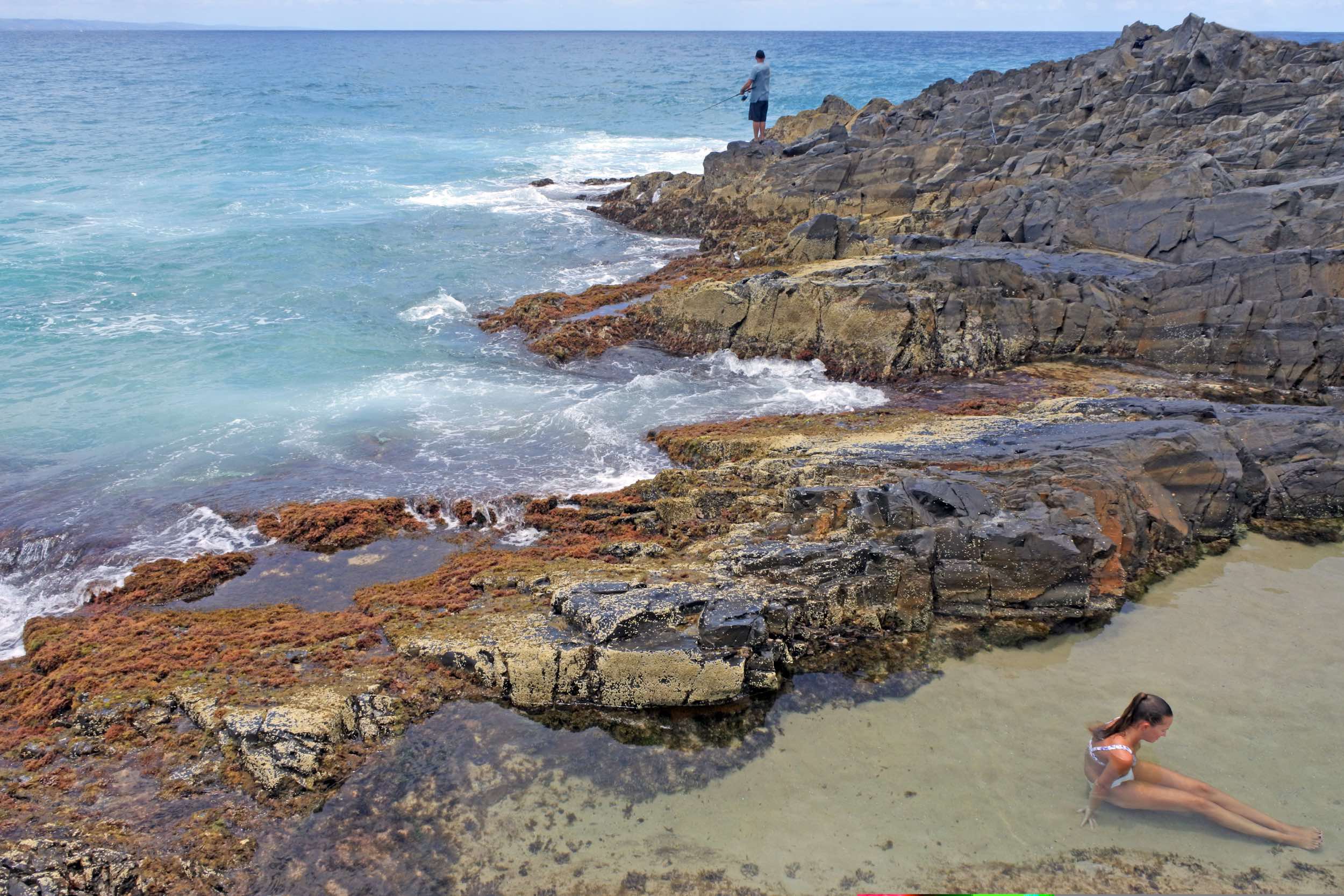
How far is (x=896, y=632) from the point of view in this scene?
1145cm

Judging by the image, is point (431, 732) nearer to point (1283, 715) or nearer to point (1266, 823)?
point (1266, 823)

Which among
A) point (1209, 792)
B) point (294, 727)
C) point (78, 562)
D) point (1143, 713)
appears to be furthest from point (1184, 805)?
point (78, 562)

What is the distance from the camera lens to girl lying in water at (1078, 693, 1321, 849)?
8.22 m

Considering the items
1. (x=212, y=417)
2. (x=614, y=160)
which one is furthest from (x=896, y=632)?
(x=614, y=160)

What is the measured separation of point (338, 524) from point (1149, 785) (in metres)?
13.4

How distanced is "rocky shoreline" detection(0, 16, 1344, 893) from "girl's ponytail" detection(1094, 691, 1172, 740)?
1557 millimetres

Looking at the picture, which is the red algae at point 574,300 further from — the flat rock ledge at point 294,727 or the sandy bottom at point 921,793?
the sandy bottom at point 921,793

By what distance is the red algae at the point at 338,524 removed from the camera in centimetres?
1493

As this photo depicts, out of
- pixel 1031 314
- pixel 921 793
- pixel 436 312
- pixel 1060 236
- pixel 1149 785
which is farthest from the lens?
pixel 436 312

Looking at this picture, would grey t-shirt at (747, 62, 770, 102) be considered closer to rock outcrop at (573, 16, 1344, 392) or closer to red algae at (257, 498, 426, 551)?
rock outcrop at (573, 16, 1344, 392)

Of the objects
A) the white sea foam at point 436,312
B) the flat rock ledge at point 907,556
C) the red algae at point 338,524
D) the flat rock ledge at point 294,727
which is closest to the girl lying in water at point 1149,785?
the flat rock ledge at point 907,556

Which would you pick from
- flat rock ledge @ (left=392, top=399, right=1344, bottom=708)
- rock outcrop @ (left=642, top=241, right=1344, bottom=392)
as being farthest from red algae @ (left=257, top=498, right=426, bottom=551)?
rock outcrop @ (left=642, top=241, right=1344, bottom=392)

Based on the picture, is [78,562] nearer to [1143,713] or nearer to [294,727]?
[294,727]

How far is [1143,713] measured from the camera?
334 inches
